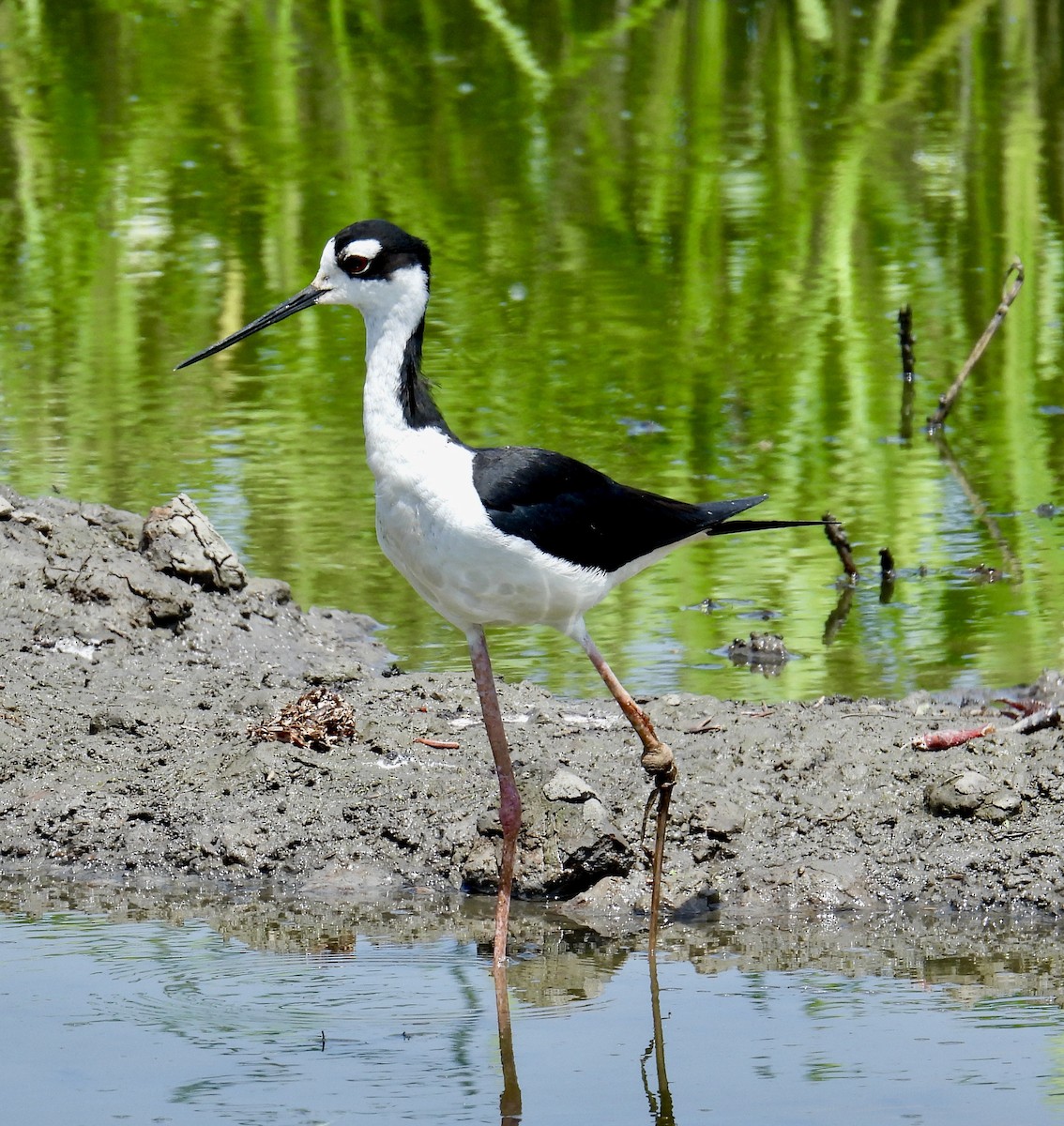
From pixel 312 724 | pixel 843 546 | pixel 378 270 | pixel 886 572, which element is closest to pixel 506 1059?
pixel 312 724

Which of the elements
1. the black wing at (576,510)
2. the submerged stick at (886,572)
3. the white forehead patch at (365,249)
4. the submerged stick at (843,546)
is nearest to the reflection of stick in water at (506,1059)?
the black wing at (576,510)

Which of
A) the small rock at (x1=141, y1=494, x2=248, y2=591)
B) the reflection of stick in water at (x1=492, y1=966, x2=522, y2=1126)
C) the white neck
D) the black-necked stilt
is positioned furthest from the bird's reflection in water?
the small rock at (x1=141, y1=494, x2=248, y2=591)

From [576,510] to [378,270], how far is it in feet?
2.47

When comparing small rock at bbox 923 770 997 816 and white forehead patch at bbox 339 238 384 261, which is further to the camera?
small rock at bbox 923 770 997 816

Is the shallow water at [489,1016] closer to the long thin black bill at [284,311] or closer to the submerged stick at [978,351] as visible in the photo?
the long thin black bill at [284,311]

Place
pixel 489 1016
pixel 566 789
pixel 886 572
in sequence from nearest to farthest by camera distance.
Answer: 1. pixel 489 1016
2. pixel 566 789
3. pixel 886 572

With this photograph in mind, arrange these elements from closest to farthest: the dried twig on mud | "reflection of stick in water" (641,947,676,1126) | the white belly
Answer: "reflection of stick in water" (641,947,676,1126) → the white belly → the dried twig on mud

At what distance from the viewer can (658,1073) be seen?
385 centimetres

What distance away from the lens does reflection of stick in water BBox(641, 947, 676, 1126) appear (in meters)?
3.65

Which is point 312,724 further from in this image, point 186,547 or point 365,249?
point 365,249

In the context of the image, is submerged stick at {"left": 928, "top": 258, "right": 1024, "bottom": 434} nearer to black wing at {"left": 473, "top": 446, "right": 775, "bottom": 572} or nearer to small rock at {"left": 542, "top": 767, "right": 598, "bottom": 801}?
black wing at {"left": 473, "top": 446, "right": 775, "bottom": 572}

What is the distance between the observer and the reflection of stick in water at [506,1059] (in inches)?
145

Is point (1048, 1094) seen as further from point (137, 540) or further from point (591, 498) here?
point (137, 540)

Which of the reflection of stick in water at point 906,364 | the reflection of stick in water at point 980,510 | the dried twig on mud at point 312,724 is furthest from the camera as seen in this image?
the reflection of stick in water at point 906,364
